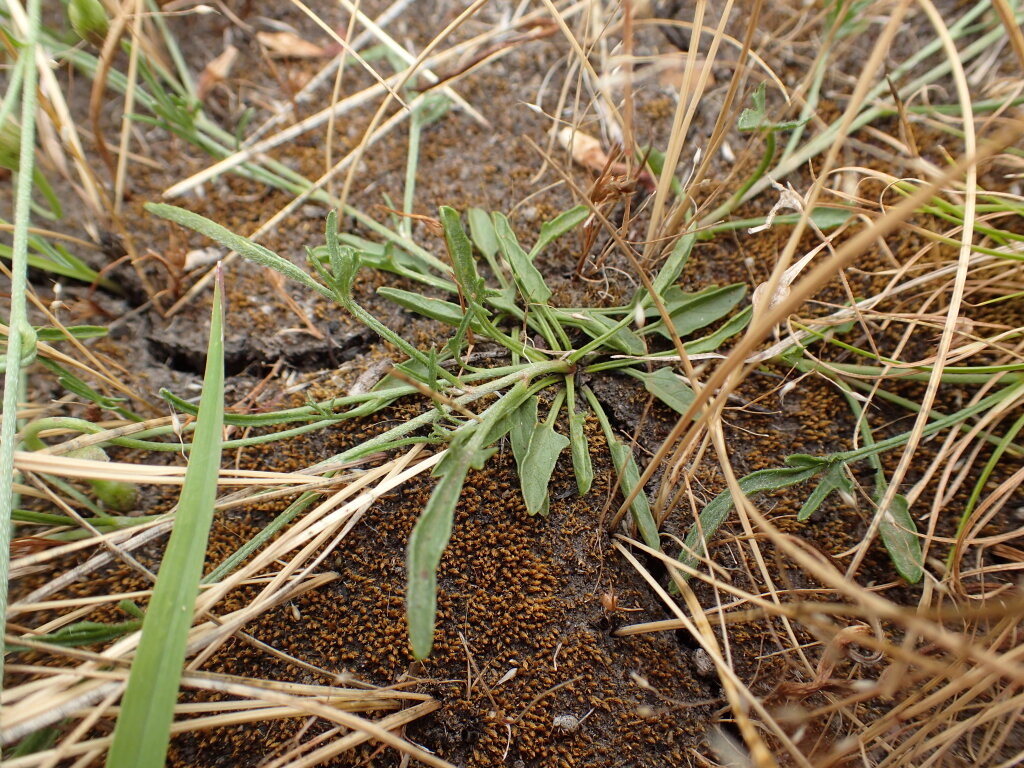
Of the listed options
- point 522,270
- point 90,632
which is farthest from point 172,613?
point 522,270

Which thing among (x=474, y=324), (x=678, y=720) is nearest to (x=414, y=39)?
(x=474, y=324)

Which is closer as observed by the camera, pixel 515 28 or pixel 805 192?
pixel 805 192

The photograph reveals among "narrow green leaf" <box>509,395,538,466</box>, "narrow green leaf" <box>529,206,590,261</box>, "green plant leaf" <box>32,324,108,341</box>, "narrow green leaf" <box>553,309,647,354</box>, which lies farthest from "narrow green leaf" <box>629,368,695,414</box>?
"green plant leaf" <box>32,324,108,341</box>

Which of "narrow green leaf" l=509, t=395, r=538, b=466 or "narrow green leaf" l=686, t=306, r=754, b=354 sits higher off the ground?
"narrow green leaf" l=686, t=306, r=754, b=354

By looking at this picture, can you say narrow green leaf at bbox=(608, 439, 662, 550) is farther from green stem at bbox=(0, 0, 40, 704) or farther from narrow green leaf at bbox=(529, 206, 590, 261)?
green stem at bbox=(0, 0, 40, 704)

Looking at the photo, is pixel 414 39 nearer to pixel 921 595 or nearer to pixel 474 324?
pixel 474 324

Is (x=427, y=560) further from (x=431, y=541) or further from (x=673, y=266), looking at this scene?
(x=673, y=266)
